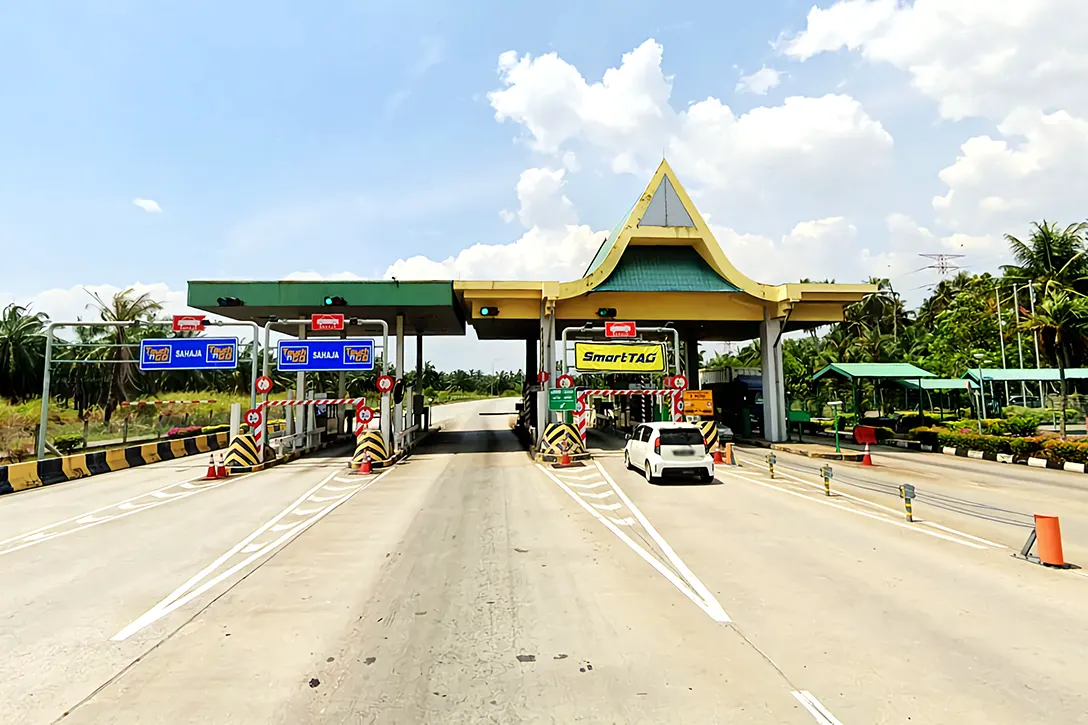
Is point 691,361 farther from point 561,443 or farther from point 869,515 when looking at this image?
point 869,515

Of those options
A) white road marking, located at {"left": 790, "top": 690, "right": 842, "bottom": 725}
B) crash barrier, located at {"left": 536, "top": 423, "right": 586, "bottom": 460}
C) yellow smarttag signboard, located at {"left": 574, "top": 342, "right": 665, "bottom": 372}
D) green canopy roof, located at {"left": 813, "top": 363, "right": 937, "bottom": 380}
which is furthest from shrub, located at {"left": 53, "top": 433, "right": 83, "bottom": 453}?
green canopy roof, located at {"left": 813, "top": 363, "right": 937, "bottom": 380}

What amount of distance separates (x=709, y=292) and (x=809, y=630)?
75.8 ft

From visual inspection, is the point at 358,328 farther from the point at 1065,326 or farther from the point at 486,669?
the point at 1065,326

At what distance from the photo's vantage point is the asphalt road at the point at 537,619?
4.41 metres

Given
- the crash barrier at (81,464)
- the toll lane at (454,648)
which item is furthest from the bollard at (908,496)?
the crash barrier at (81,464)

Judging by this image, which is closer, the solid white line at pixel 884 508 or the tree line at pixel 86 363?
the solid white line at pixel 884 508

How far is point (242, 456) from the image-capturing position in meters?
19.3

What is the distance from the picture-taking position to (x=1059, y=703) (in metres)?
4.34

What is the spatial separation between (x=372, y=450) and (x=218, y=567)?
38.3ft

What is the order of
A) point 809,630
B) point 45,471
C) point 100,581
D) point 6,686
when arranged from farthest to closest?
point 45,471 → point 100,581 → point 809,630 → point 6,686

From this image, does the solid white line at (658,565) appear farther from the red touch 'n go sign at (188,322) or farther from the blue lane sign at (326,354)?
the red touch 'n go sign at (188,322)

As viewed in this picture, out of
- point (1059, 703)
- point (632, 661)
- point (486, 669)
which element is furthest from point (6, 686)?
point (1059, 703)

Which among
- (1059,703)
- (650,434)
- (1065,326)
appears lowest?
(1059,703)

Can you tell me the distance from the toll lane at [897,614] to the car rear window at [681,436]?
14.2 ft
